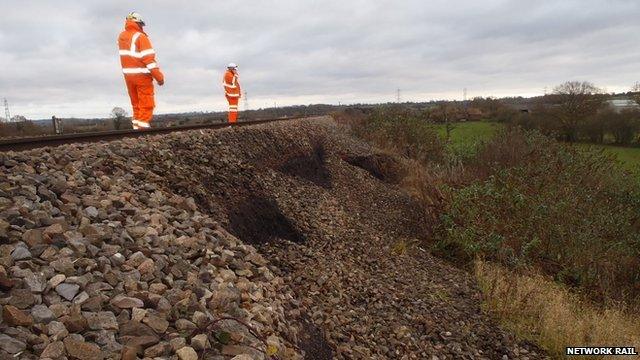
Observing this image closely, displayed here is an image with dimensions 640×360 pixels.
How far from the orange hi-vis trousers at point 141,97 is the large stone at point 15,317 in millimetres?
6825

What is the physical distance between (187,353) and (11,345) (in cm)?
104

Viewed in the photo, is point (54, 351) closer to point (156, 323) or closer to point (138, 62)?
point (156, 323)

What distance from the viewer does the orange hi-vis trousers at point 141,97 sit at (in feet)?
29.4

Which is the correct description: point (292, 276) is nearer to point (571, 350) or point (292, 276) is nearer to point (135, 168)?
point (135, 168)

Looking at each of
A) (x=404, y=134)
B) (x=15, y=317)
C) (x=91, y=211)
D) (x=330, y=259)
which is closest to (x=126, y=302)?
(x=15, y=317)

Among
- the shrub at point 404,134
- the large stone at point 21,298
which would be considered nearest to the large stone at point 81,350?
the large stone at point 21,298

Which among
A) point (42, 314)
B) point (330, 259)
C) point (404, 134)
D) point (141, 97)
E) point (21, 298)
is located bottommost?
point (330, 259)

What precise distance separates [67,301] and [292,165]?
24.6ft

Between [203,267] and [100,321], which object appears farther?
[203,267]

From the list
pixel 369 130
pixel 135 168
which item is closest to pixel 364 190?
pixel 135 168

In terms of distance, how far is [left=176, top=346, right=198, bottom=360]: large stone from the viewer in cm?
312

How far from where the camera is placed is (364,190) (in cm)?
1269

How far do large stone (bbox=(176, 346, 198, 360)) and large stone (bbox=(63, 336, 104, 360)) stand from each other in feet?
1.62

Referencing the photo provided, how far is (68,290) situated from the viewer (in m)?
3.22
